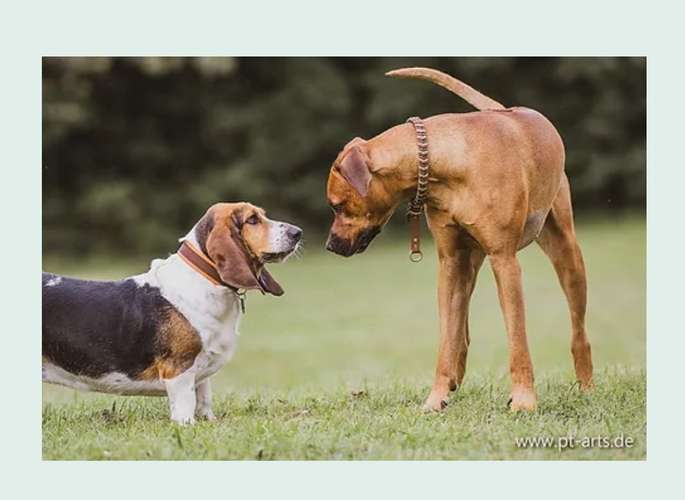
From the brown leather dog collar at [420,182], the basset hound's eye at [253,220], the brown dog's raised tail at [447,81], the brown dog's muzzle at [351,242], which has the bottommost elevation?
the brown dog's muzzle at [351,242]

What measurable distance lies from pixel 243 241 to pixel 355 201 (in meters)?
0.77

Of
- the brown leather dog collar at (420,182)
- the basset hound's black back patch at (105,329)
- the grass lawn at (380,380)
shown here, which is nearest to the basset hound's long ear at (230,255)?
the basset hound's black back patch at (105,329)

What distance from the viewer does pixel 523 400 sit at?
23.1 ft

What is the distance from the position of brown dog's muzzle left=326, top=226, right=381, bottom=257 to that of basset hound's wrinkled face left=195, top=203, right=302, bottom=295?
232 millimetres

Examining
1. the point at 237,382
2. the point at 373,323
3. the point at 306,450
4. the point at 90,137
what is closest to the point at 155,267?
the point at 306,450

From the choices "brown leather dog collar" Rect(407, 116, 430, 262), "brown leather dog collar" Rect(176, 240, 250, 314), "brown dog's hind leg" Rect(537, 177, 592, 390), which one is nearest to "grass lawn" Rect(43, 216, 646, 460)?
"brown dog's hind leg" Rect(537, 177, 592, 390)

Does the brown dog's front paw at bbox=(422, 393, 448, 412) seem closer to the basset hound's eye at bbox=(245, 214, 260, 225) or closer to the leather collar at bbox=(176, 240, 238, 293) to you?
the leather collar at bbox=(176, 240, 238, 293)

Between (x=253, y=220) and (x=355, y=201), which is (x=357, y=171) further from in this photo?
(x=253, y=220)

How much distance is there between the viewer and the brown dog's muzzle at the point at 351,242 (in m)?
7.13

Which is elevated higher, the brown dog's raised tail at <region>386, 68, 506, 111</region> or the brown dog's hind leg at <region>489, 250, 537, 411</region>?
the brown dog's raised tail at <region>386, 68, 506, 111</region>

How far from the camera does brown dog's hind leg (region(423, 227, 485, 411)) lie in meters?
7.29

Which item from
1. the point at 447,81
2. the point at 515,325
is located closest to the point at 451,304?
the point at 515,325

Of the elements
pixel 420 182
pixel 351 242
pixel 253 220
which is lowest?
pixel 351 242

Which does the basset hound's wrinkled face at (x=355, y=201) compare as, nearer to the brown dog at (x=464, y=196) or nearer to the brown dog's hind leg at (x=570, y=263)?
the brown dog at (x=464, y=196)
